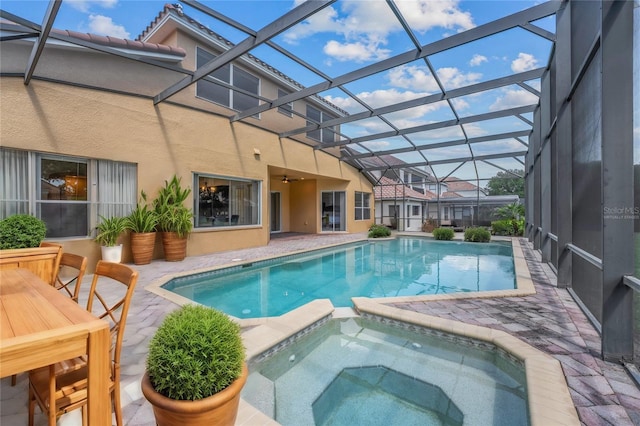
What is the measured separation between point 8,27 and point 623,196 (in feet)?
27.2

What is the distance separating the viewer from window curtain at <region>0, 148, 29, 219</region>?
5219mm

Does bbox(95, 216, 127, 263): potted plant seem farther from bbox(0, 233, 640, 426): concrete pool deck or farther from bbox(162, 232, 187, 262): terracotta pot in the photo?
bbox(162, 232, 187, 262): terracotta pot

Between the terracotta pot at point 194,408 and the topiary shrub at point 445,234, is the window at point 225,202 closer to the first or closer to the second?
the terracotta pot at point 194,408

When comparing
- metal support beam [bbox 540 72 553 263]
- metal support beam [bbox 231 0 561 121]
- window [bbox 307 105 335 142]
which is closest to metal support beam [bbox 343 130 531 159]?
window [bbox 307 105 335 142]

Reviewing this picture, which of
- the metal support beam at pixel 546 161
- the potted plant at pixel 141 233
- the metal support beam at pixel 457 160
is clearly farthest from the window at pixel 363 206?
the potted plant at pixel 141 233

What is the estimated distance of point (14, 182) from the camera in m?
5.36

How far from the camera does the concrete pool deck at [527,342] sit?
197 centimetres

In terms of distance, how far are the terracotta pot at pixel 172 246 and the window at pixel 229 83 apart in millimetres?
4369

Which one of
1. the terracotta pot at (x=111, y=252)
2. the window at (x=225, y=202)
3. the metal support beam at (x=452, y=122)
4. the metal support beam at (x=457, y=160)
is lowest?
the terracotta pot at (x=111, y=252)

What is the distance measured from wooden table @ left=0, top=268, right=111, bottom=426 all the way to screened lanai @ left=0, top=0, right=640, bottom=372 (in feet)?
11.7

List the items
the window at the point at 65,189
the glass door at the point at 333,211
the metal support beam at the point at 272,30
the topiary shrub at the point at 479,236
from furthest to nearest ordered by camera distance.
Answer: the glass door at the point at 333,211 < the topiary shrub at the point at 479,236 < the window at the point at 65,189 < the metal support beam at the point at 272,30

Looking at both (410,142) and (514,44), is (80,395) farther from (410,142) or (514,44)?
(410,142)

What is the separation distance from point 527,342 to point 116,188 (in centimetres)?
796

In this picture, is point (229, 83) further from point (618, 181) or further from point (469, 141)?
point (618, 181)
